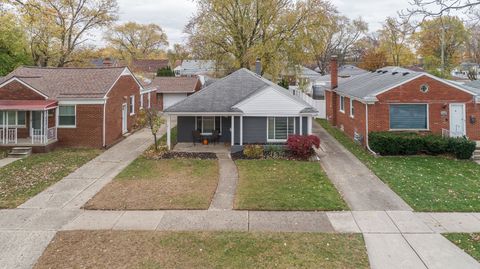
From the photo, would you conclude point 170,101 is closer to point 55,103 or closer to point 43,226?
point 55,103

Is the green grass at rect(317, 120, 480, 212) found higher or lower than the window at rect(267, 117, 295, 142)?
lower

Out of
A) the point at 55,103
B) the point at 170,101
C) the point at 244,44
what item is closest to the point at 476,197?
the point at 55,103

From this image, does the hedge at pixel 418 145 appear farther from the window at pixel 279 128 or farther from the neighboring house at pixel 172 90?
the neighboring house at pixel 172 90

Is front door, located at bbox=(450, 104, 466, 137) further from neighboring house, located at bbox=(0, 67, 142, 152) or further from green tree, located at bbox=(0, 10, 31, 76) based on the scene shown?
green tree, located at bbox=(0, 10, 31, 76)

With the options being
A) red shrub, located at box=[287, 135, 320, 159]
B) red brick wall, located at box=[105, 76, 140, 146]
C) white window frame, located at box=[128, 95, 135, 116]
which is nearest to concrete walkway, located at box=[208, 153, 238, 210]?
red shrub, located at box=[287, 135, 320, 159]

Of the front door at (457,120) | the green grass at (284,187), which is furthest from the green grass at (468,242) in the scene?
the front door at (457,120)

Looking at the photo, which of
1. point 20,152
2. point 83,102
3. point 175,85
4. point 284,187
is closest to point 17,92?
point 83,102

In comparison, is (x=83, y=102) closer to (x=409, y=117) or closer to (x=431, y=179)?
(x=431, y=179)
